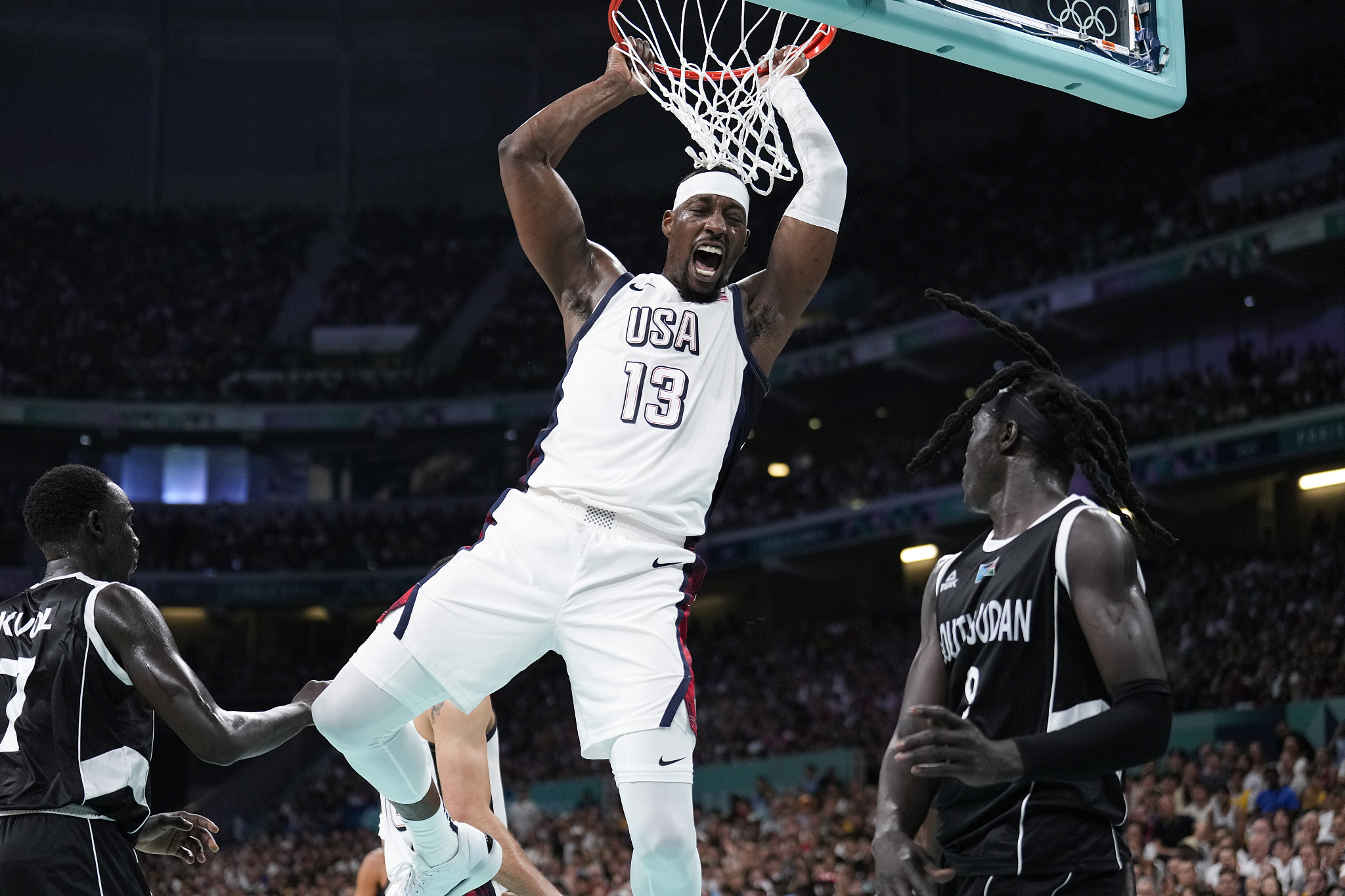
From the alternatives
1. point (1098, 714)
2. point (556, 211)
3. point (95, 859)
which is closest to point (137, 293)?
point (556, 211)

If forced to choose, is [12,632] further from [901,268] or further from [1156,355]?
[901,268]

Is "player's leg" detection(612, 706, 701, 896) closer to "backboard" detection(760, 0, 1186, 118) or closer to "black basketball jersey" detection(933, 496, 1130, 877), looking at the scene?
"black basketball jersey" detection(933, 496, 1130, 877)

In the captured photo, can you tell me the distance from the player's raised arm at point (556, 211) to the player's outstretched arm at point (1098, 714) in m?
2.32

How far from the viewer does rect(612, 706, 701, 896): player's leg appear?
4297 millimetres

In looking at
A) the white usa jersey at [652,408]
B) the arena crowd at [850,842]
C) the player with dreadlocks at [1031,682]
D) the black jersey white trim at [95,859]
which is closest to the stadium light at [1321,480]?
the arena crowd at [850,842]

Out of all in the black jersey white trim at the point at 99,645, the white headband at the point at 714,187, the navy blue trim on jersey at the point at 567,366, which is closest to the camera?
the black jersey white trim at the point at 99,645

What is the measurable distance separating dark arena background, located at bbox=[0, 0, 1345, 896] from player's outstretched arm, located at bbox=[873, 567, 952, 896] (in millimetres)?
10360

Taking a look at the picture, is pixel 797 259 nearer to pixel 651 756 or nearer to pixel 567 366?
pixel 567 366

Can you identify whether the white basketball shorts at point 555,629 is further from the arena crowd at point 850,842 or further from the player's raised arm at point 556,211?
the arena crowd at point 850,842

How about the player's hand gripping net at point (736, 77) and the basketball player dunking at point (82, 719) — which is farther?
the player's hand gripping net at point (736, 77)

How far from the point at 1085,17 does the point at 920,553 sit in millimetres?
22325

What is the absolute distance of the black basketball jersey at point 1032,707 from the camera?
3.16m

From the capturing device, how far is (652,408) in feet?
15.6

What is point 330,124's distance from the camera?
125 feet
